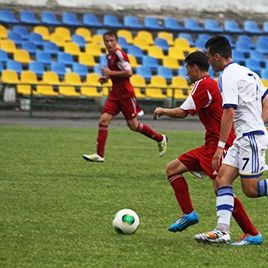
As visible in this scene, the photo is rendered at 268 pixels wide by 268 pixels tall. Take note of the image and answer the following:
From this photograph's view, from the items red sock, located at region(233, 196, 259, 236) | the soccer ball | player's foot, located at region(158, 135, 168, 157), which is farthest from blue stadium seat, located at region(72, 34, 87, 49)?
red sock, located at region(233, 196, 259, 236)

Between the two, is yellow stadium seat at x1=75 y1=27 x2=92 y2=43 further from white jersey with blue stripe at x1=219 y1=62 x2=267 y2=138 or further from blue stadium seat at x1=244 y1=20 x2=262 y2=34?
white jersey with blue stripe at x1=219 y1=62 x2=267 y2=138

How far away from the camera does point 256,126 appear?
8.12m

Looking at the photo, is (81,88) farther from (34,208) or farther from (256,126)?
(256,126)

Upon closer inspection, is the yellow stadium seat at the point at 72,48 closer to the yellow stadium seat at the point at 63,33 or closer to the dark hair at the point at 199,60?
the yellow stadium seat at the point at 63,33

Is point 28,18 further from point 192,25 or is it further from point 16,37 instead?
point 192,25

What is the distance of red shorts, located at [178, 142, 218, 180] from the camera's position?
870cm

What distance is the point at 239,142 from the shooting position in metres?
8.13

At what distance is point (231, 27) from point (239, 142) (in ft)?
72.6

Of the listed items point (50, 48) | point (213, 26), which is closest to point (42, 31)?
point (50, 48)

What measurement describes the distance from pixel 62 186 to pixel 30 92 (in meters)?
13.2

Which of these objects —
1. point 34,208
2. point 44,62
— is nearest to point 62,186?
point 34,208

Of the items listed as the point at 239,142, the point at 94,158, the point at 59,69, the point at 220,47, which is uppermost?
the point at 220,47

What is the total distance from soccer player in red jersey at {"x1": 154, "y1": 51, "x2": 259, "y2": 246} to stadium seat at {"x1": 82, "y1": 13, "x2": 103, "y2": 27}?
65.5ft

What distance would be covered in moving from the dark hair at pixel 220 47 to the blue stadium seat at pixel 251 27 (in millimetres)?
22165
